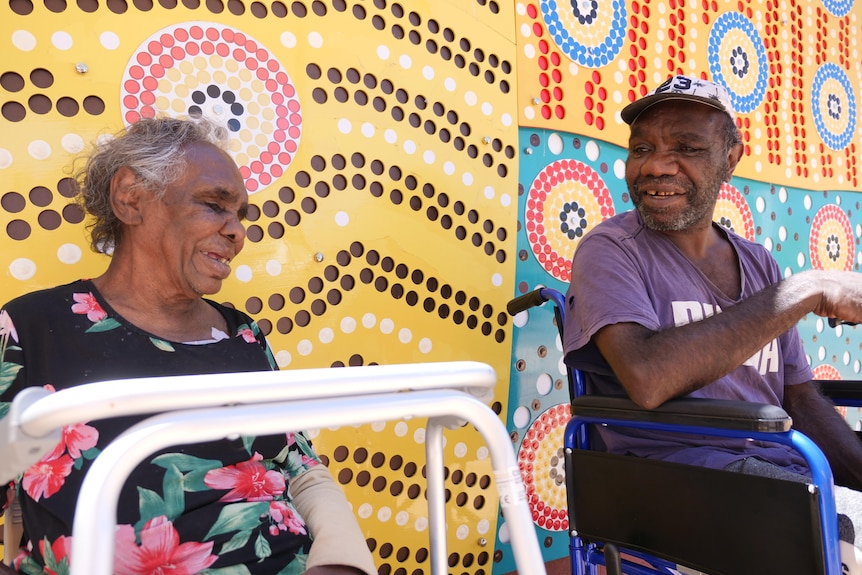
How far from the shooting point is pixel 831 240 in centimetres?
315

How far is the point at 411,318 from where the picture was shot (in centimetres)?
182

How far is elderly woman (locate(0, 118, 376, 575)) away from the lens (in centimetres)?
102

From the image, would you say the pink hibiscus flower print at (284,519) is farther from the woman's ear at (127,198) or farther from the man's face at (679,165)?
the man's face at (679,165)

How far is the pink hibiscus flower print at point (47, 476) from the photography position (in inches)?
39.9

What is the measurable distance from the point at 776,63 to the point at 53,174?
2.92 meters

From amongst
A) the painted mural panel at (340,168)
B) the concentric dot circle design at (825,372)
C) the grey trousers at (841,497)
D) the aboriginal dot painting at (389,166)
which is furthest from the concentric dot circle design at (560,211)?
the concentric dot circle design at (825,372)

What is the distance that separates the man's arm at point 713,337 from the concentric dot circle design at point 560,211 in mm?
795

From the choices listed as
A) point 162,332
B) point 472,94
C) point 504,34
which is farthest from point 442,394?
point 504,34

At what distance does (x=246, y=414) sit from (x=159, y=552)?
22.9 inches

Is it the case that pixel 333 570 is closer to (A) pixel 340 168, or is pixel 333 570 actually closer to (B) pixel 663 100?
(A) pixel 340 168

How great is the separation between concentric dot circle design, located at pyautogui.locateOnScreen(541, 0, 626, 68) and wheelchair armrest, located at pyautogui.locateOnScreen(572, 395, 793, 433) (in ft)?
4.42

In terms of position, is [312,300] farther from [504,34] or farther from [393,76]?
[504,34]

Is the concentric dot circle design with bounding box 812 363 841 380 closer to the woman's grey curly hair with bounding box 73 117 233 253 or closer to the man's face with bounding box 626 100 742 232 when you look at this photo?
the man's face with bounding box 626 100 742 232

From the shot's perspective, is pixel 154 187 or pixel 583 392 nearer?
pixel 154 187
